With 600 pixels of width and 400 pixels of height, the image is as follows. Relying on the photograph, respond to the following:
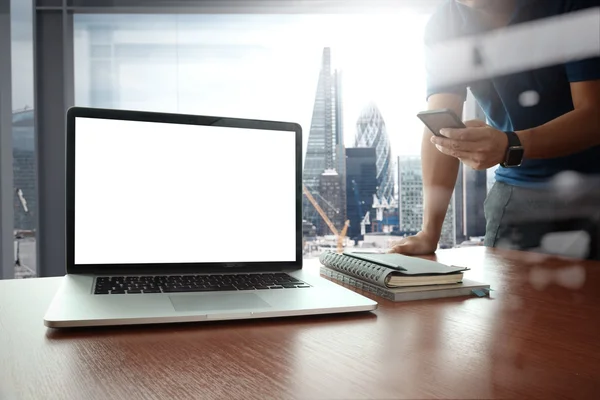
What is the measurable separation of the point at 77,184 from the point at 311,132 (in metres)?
2.06

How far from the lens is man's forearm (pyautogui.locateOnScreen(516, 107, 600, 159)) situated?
1.26m

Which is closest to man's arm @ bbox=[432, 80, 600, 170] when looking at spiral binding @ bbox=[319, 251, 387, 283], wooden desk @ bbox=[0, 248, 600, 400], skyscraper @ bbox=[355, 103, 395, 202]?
spiral binding @ bbox=[319, 251, 387, 283]

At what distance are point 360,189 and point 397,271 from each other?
219 centimetres

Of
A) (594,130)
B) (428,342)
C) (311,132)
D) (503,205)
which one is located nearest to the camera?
(428,342)

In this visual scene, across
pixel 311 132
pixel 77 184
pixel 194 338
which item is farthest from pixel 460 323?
pixel 311 132

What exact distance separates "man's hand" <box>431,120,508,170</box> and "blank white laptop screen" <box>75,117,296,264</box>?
1.30 ft

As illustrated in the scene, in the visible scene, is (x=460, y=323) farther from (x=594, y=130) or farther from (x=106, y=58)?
(x=106, y=58)

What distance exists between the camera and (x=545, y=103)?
149cm

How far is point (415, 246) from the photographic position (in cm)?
110

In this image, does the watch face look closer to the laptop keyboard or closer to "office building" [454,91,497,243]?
the laptop keyboard

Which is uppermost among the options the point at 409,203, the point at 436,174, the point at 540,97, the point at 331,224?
the point at 540,97

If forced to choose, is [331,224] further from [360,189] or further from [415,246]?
[415,246]

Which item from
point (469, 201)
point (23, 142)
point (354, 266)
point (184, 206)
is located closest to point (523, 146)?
point (354, 266)

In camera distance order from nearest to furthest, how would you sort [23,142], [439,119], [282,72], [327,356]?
[327,356] → [439,119] → [23,142] → [282,72]
